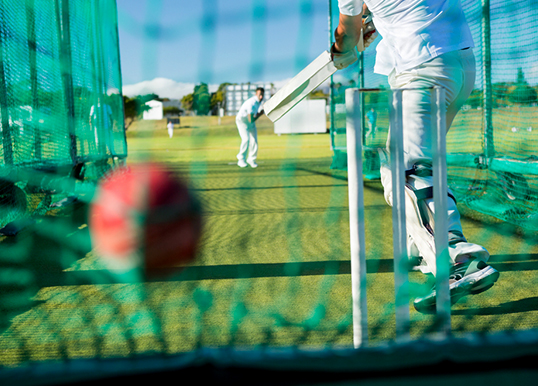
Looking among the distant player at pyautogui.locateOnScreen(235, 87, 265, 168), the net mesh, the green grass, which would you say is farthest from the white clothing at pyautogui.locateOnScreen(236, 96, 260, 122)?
the green grass

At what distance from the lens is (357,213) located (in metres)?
1.57

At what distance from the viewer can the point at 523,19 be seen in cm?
462

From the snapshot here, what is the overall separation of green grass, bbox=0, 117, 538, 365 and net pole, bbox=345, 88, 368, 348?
12.8 inches

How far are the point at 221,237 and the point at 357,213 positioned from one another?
8.72ft

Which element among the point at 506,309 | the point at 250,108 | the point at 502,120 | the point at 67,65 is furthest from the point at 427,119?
the point at 250,108

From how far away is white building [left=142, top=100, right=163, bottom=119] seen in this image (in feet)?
6.78

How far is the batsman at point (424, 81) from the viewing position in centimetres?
203

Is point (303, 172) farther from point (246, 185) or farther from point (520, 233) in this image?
point (520, 233)

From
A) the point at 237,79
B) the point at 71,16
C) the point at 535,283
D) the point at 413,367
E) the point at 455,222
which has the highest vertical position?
the point at 71,16

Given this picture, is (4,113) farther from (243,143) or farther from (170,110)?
(243,143)

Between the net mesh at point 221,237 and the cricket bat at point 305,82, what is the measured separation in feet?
0.80

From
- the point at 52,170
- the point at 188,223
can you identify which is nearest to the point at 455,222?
the point at 188,223

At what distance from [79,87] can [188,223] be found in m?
3.05

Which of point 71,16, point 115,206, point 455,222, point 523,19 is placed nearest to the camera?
point 455,222
